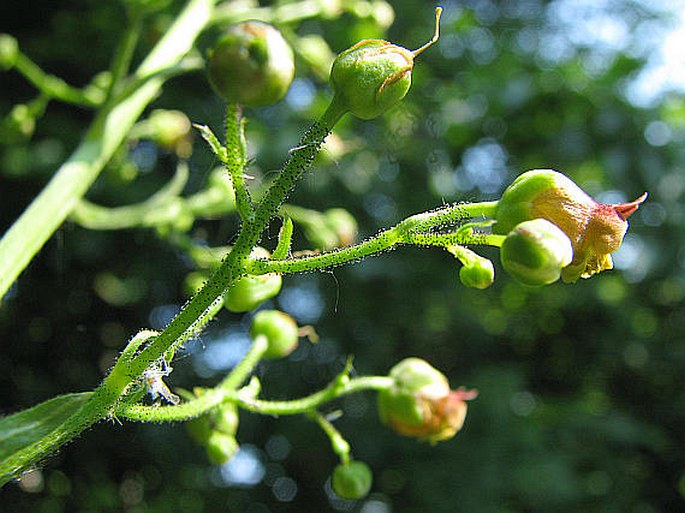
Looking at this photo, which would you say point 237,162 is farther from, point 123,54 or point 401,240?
point 123,54

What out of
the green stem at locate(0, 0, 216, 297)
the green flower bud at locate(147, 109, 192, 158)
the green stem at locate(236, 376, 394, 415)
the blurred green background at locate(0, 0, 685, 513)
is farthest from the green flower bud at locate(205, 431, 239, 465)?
the blurred green background at locate(0, 0, 685, 513)

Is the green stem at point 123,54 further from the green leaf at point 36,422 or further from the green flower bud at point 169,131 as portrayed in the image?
the green leaf at point 36,422

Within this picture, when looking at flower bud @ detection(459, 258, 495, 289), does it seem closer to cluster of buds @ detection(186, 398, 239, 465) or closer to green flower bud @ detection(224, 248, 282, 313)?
green flower bud @ detection(224, 248, 282, 313)

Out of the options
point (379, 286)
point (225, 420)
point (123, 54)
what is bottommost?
point (379, 286)

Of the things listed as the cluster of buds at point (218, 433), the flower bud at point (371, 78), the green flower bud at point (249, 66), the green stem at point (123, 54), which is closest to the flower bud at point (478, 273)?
the flower bud at point (371, 78)

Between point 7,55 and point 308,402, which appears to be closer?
point 308,402

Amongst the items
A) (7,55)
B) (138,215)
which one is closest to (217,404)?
(138,215)

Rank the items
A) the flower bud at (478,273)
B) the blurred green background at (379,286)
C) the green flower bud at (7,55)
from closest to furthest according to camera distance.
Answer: the flower bud at (478,273)
the green flower bud at (7,55)
the blurred green background at (379,286)
